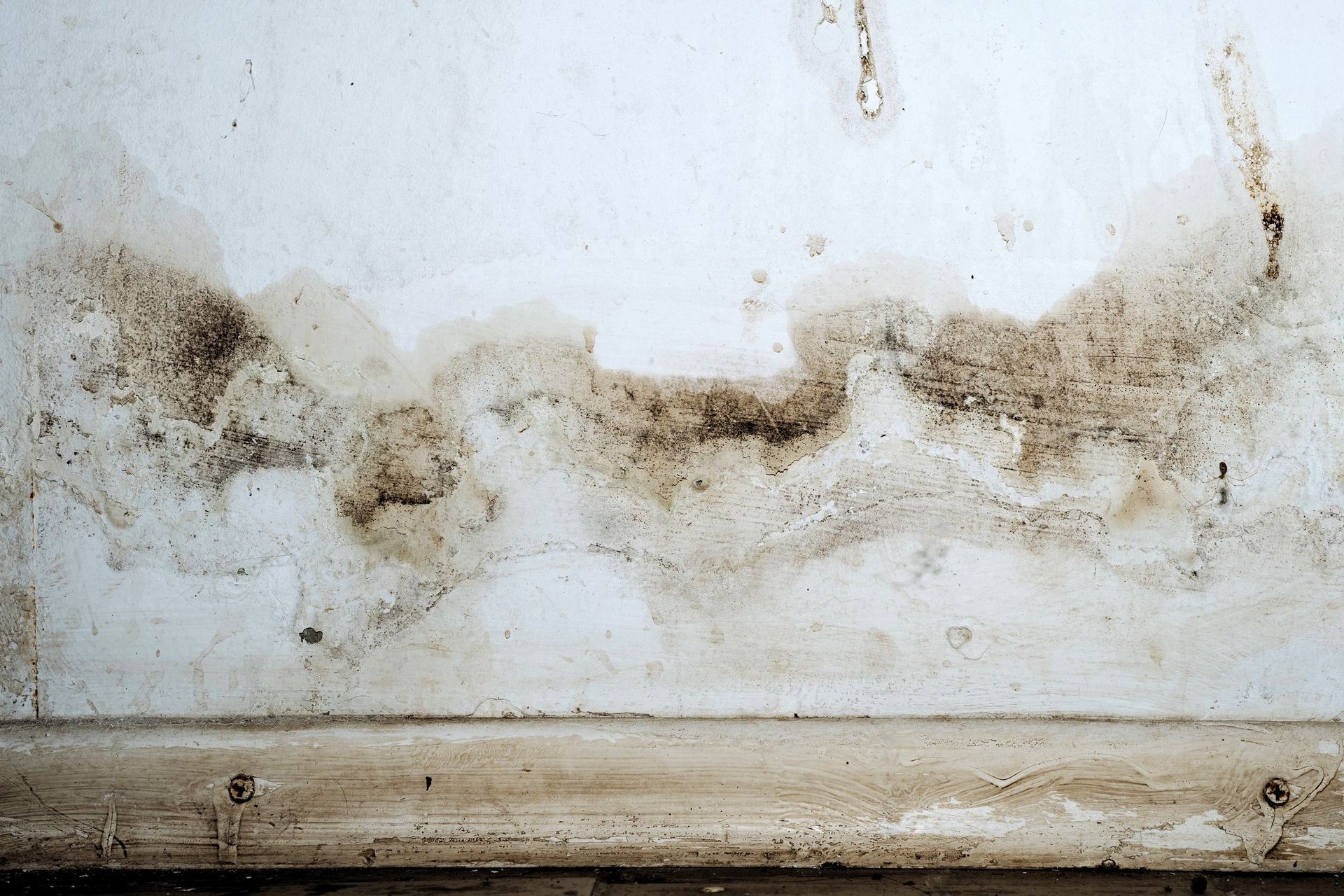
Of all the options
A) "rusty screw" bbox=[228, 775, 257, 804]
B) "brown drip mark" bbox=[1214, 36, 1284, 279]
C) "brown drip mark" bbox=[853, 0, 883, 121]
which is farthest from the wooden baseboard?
"brown drip mark" bbox=[853, 0, 883, 121]

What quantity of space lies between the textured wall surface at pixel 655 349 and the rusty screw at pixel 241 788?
0.53ft

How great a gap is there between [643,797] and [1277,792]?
58.3 inches

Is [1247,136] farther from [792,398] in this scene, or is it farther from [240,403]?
[240,403]

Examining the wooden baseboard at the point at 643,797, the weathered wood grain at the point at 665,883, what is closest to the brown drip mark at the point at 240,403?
the wooden baseboard at the point at 643,797

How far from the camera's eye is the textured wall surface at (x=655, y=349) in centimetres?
162

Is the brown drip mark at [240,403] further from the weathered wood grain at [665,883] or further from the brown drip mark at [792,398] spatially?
the weathered wood grain at [665,883]

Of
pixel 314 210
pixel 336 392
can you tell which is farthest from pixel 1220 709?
pixel 314 210

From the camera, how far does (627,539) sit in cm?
165

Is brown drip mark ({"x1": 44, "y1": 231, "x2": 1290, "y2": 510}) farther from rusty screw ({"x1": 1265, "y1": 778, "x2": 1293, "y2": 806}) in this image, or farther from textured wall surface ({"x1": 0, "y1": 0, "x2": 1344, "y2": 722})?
rusty screw ({"x1": 1265, "y1": 778, "x2": 1293, "y2": 806})

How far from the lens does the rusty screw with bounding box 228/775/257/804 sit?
1603 millimetres

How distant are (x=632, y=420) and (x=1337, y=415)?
1.68 m

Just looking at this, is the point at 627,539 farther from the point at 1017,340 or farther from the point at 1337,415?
the point at 1337,415

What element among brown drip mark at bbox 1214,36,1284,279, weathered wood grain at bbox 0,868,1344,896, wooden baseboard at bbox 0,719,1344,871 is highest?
brown drip mark at bbox 1214,36,1284,279

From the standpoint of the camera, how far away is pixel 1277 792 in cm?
161
